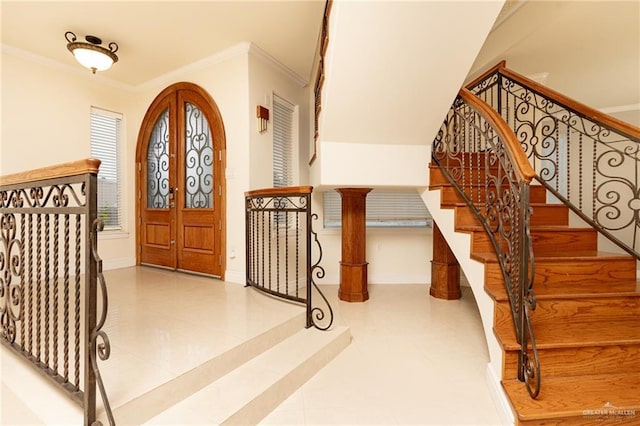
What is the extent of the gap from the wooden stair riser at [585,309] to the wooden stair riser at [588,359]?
0.67ft

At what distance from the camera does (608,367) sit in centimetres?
170

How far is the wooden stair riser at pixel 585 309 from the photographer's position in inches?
73.9

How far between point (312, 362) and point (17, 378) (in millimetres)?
1592

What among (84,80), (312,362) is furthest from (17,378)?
(84,80)

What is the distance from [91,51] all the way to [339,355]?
3.75 meters

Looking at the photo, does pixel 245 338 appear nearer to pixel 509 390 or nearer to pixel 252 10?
pixel 509 390

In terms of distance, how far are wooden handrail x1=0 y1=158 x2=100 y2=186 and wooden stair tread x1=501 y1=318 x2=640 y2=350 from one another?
2.20m

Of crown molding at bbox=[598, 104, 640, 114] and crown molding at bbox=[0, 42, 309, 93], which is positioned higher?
crown molding at bbox=[0, 42, 309, 93]

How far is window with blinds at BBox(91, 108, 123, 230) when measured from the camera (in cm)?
408

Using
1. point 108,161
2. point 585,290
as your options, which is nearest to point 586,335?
point 585,290

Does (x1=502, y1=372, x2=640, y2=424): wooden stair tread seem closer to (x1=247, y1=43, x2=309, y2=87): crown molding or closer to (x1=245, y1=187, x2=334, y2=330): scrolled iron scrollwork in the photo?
(x1=245, y1=187, x2=334, y2=330): scrolled iron scrollwork

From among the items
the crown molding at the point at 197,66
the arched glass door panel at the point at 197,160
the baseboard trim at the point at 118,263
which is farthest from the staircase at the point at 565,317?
the baseboard trim at the point at 118,263

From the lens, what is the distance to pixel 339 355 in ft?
7.68

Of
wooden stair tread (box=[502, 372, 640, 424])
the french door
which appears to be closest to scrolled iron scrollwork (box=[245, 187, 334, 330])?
the french door
